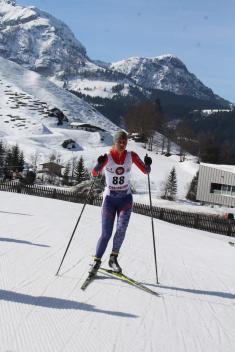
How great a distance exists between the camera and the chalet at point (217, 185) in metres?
49.5

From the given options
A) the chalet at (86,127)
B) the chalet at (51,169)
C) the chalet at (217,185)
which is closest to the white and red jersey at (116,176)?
the chalet at (217,185)

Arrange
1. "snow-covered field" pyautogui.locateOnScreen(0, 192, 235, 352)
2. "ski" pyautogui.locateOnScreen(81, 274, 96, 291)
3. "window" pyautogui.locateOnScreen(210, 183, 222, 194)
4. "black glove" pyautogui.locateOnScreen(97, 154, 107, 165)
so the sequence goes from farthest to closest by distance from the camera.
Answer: "window" pyautogui.locateOnScreen(210, 183, 222, 194) → "black glove" pyautogui.locateOnScreen(97, 154, 107, 165) → "ski" pyautogui.locateOnScreen(81, 274, 96, 291) → "snow-covered field" pyautogui.locateOnScreen(0, 192, 235, 352)

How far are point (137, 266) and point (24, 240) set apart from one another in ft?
7.62

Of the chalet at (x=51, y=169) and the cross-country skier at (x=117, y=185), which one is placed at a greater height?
the cross-country skier at (x=117, y=185)

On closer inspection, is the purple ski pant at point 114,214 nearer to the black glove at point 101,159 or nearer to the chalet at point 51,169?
the black glove at point 101,159

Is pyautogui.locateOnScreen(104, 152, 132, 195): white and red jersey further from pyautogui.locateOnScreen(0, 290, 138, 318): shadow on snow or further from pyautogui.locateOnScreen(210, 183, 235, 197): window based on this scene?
pyautogui.locateOnScreen(210, 183, 235, 197): window

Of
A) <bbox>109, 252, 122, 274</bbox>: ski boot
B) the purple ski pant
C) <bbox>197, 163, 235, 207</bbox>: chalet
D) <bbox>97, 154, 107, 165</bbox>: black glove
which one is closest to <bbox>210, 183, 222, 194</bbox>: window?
<bbox>197, 163, 235, 207</bbox>: chalet

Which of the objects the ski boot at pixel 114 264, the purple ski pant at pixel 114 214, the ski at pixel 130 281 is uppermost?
the purple ski pant at pixel 114 214

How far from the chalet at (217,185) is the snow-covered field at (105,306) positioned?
4243cm

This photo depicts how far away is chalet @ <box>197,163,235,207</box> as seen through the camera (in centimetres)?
4950

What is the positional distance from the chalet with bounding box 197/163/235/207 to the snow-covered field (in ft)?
139

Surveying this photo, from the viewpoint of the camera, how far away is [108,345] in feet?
12.6

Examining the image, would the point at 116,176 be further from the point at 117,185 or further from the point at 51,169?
the point at 51,169

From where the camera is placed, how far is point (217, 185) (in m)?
51.4
